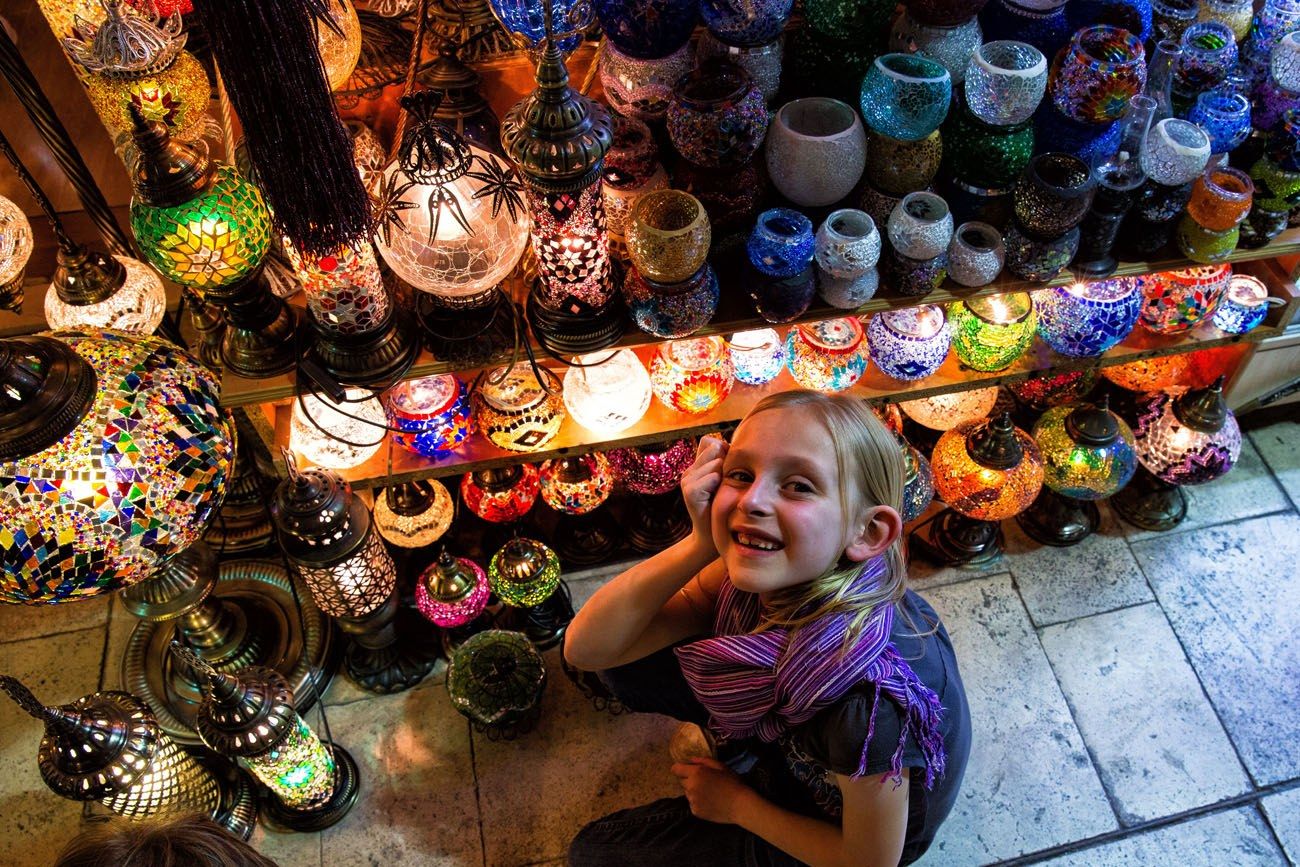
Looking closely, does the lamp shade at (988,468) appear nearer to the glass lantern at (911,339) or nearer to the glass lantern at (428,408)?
the glass lantern at (911,339)

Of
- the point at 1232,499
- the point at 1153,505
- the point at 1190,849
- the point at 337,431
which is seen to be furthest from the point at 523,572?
the point at 1232,499

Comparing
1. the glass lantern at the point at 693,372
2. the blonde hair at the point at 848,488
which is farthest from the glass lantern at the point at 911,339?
the blonde hair at the point at 848,488

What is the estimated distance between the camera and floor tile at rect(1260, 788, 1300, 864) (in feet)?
6.76

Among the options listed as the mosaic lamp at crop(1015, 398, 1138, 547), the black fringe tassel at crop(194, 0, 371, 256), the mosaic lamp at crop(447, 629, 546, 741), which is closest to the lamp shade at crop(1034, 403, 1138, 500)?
the mosaic lamp at crop(1015, 398, 1138, 547)

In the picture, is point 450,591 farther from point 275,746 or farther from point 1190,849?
point 1190,849

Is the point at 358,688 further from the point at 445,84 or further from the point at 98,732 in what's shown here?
the point at 445,84

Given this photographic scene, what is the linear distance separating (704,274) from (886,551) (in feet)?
1.83

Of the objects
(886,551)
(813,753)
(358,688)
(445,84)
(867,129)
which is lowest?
(358,688)

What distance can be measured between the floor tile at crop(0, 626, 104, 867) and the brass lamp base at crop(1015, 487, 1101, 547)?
2.42m

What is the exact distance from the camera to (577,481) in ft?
6.88

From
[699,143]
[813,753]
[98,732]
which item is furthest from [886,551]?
[98,732]

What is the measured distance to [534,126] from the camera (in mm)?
1289

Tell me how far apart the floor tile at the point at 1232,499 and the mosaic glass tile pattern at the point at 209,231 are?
230 cm

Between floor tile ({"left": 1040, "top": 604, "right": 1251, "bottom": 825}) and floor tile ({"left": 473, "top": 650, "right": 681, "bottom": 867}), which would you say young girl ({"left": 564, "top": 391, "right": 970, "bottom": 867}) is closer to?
floor tile ({"left": 473, "top": 650, "right": 681, "bottom": 867})
